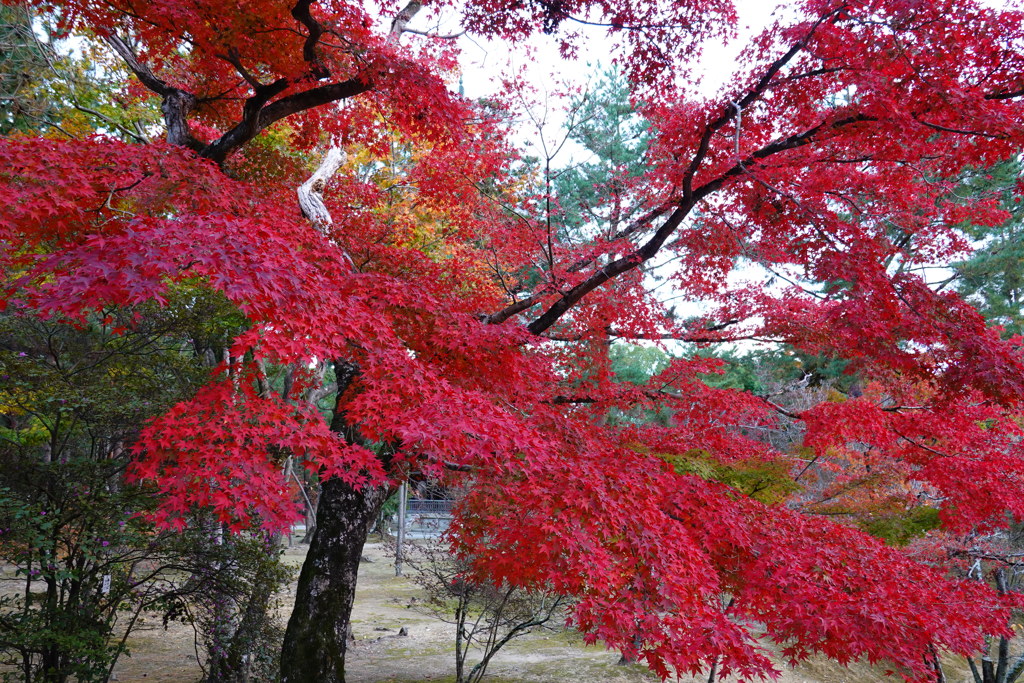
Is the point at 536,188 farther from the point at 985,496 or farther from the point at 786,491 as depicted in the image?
the point at 985,496

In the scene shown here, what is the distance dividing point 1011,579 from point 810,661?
11.6ft

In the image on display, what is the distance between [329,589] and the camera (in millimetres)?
6254

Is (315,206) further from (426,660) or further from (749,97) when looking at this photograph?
(426,660)

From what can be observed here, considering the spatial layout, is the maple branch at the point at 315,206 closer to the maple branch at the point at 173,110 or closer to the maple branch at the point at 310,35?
the maple branch at the point at 173,110

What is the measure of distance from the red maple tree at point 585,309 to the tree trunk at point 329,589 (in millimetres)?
32

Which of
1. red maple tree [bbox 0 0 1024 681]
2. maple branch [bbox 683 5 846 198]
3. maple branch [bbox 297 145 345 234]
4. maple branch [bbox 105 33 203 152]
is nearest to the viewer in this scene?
red maple tree [bbox 0 0 1024 681]

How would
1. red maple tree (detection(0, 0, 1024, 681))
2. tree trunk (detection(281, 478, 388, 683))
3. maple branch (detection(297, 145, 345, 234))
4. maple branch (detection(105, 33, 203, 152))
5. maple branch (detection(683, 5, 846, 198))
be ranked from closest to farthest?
red maple tree (detection(0, 0, 1024, 681)), maple branch (detection(683, 5, 846, 198)), tree trunk (detection(281, 478, 388, 683)), maple branch (detection(105, 33, 203, 152)), maple branch (detection(297, 145, 345, 234))

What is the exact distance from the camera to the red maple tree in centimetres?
398

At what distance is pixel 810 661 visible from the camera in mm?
11328

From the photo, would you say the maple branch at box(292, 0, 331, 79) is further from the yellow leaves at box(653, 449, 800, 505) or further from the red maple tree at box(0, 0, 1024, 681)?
the yellow leaves at box(653, 449, 800, 505)

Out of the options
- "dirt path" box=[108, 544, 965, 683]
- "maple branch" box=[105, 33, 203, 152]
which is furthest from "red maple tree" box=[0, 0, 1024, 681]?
"dirt path" box=[108, 544, 965, 683]

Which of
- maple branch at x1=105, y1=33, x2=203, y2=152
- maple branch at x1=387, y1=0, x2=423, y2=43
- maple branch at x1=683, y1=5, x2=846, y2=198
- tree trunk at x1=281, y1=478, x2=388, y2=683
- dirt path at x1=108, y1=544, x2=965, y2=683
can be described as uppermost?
maple branch at x1=387, y1=0, x2=423, y2=43

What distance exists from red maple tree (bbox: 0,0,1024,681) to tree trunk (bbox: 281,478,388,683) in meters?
0.03

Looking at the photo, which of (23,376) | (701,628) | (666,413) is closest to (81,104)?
(23,376)
